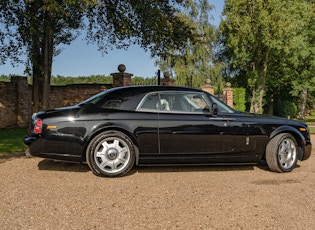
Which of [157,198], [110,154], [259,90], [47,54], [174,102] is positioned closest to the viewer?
[157,198]

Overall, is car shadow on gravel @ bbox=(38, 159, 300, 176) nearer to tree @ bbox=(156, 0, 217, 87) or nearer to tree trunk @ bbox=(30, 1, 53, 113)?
tree trunk @ bbox=(30, 1, 53, 113)

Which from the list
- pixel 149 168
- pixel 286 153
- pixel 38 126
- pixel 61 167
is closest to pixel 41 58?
pixel 61 167

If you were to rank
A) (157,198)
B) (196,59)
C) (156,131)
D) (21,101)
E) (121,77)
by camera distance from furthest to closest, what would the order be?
1. (196,59)
2. (21,101)
3. (121,77)
4. (156,131)
5. (157,198)

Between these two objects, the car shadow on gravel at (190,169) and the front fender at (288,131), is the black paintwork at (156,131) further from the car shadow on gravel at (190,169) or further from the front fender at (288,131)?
the car shadow on gravel at (190,169)

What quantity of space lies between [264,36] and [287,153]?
2061 cm

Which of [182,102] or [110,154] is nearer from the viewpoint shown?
[110,154]

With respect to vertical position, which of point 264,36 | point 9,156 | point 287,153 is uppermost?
point 264,36

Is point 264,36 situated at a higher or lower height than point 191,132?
higher

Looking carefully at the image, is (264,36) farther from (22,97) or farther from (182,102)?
(182,102)

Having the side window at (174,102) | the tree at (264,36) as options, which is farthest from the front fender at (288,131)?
the tree at (264,36)

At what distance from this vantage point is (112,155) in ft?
17.2

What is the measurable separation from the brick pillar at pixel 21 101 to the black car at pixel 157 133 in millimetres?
11994

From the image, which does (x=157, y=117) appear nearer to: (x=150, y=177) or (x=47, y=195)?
(x=150, y=177)

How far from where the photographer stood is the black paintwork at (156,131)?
5.20m
